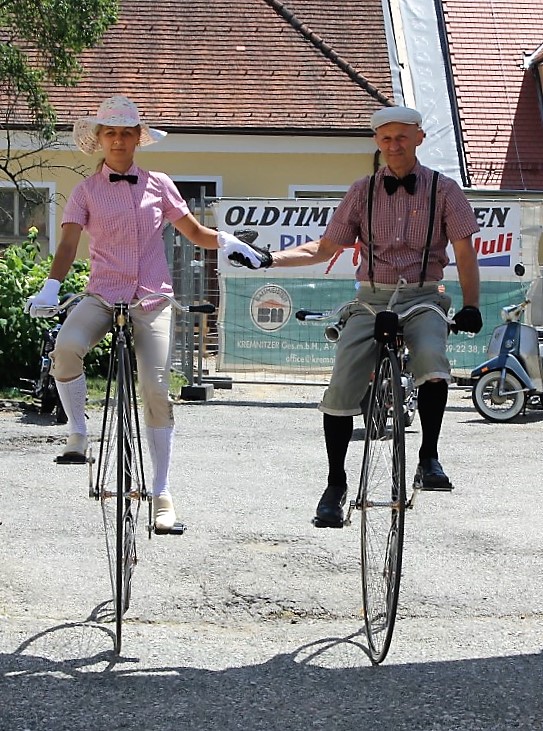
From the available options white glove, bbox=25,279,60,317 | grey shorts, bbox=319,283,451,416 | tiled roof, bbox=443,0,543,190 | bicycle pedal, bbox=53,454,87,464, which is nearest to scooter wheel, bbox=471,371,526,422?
grey shorts, bbox=319,283,451,416

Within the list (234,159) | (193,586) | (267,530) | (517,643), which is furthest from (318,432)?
(234,159)

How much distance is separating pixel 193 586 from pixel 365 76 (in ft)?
69.0

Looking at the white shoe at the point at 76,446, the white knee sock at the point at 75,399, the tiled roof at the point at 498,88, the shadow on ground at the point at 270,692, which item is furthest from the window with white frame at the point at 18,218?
the shadow on ground at the point at 270,692

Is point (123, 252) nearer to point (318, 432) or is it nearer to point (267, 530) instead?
point (267, 530)

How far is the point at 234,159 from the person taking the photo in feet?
83.8

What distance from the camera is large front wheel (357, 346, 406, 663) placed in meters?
5.45

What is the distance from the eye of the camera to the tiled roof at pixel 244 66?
25.4 m

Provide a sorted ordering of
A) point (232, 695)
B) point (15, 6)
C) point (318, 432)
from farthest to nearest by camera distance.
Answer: point (15, 6)
point (318, 432)
point (232, 695)

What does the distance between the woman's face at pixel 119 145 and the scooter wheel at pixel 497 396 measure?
873 cm

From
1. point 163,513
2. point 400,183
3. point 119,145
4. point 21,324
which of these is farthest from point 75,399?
point 21,324

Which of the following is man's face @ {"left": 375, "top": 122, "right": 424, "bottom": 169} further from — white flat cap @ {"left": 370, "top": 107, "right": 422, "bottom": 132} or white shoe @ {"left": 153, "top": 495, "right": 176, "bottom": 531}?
white shoe @ {"left": 153, "top": 495, "right": 176, "bottom": 531}

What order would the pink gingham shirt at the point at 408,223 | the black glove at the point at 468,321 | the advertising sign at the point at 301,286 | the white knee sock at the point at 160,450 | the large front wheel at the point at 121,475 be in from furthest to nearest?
1. the advertising sign at the point at 301,286
2. the white knee sock at the point at 160,450
3. the pink gingham shirt at the point at 408,223
4. the black glove at the point at 468,321
5. the large front wheel at the point at 121,475

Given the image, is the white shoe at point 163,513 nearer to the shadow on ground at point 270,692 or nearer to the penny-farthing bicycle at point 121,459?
the penny-farthing bicycle at point 121,459

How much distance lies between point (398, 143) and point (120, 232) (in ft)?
4.49
